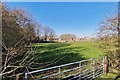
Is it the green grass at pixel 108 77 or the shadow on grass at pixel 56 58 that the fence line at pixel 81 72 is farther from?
the shadow on grass at pixel 56 58

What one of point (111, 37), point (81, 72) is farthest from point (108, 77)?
point (111, 37)

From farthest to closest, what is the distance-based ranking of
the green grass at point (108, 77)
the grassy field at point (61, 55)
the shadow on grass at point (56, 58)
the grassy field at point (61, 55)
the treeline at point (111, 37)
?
1. the shadow on grass at point (56, 58)
2. the treeline at point (111, 37)
3. the grassy field at point (61, 55)
4. the grassy field at point (61, 55)
5. the green grass at point (108, 77)

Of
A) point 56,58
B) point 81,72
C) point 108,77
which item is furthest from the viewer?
point 56,58

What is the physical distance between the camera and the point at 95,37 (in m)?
12.0

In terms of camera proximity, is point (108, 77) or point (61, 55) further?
point (61, 55)

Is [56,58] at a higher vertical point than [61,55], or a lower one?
higher

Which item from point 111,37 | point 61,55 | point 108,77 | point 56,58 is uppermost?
point 111,37

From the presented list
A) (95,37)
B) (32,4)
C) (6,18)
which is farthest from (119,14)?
(6,18)

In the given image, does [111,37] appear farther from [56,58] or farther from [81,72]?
[81,72]

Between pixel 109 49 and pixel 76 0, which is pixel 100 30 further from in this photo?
pixel 76 0

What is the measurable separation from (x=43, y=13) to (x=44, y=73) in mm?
3579

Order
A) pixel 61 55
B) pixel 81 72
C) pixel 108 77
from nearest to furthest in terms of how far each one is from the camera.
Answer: pixel 81 72 → pixel 108 77 → pixel 61 55

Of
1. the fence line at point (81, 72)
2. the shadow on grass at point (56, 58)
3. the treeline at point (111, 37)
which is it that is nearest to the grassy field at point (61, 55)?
the shadow on grass at point (56, 58)

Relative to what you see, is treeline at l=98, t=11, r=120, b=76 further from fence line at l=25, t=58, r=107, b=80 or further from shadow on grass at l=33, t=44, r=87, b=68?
shadow on grass at l=33, t=44, r=87, b=68
